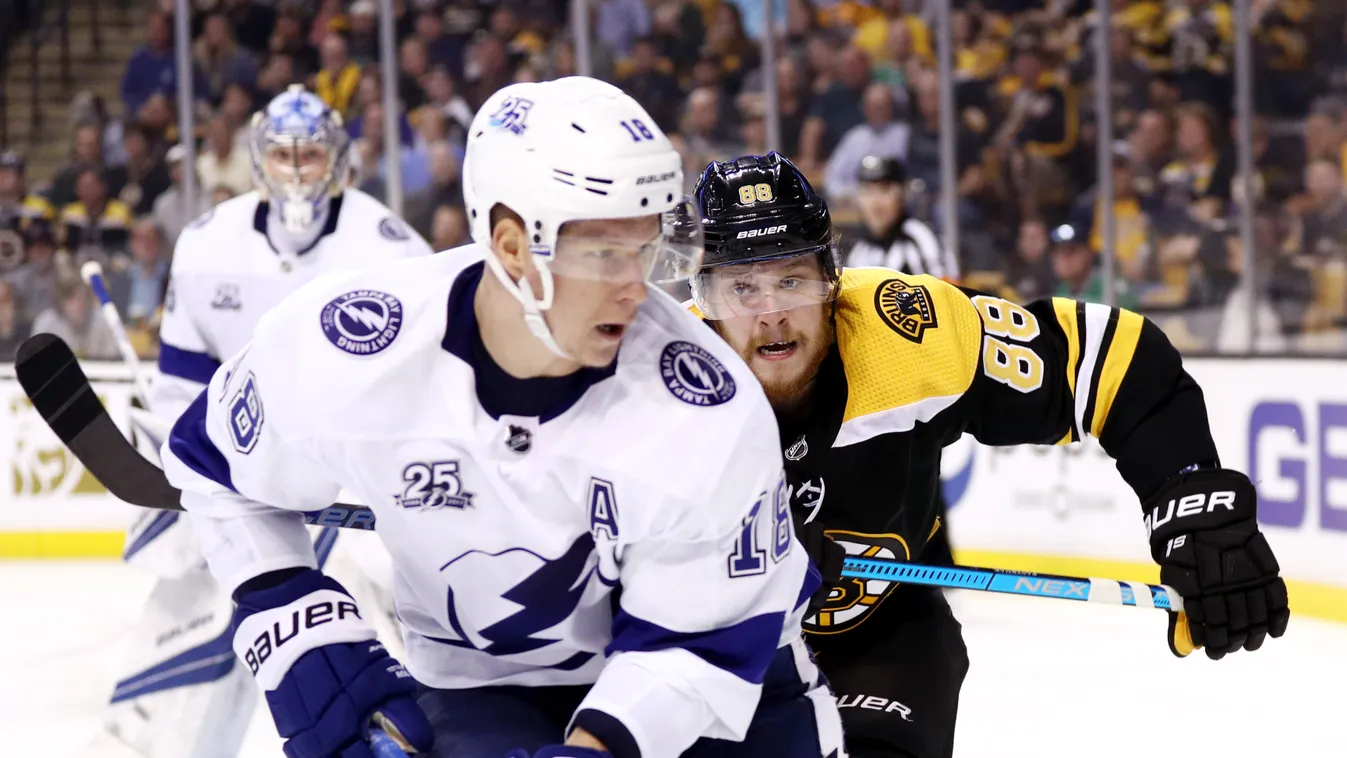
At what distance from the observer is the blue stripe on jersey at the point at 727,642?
178 cm

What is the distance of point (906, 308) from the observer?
2449mm

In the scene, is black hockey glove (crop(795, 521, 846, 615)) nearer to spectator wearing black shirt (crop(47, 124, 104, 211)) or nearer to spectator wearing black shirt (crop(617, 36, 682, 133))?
spectator wearing black shirt (crop(617, 36, 682, 133))

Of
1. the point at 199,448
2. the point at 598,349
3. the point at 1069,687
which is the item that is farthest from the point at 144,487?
the point at 1069,687

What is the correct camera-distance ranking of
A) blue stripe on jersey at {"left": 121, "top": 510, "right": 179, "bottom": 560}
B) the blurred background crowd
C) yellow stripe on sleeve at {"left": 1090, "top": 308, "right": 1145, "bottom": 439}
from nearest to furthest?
1. yellow stripe on sleeve at {"left": 1090, "top": 308, "right": 1145, "bottom": 439}
2. blue stripe on jersey at {"left": 121, "top": 510, "right": 179, "bottom": 560}
3. the blurred background crowd

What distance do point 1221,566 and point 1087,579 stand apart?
0.20 m

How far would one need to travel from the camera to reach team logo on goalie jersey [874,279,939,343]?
7.95 ft

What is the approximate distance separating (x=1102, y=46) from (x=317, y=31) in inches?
132

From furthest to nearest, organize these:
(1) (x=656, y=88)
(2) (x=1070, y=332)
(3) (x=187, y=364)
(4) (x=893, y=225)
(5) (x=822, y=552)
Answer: (1) (x=656, y=88) < (4) (x=893, y=225) < (3) (x=187, y=364) < (2) (x=1070, y=332) < (5) (x=822, y=552)

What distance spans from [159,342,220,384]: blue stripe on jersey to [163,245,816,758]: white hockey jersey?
216 cm

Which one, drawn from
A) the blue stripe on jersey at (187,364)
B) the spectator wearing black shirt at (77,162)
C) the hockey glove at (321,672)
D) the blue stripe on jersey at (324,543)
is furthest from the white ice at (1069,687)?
the hockey glove at (321,672)

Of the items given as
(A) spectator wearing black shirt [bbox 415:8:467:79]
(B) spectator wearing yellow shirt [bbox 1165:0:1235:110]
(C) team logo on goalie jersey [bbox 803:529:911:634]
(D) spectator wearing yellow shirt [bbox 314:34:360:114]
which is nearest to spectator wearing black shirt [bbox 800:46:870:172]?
(B) spectator wearing yellow shirt [bbox 1165:0:1235:110]

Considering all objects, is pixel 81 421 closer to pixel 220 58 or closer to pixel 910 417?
pixel 910 417

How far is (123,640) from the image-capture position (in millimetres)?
5406

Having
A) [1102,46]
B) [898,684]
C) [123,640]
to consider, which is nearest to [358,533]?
[123,640]
